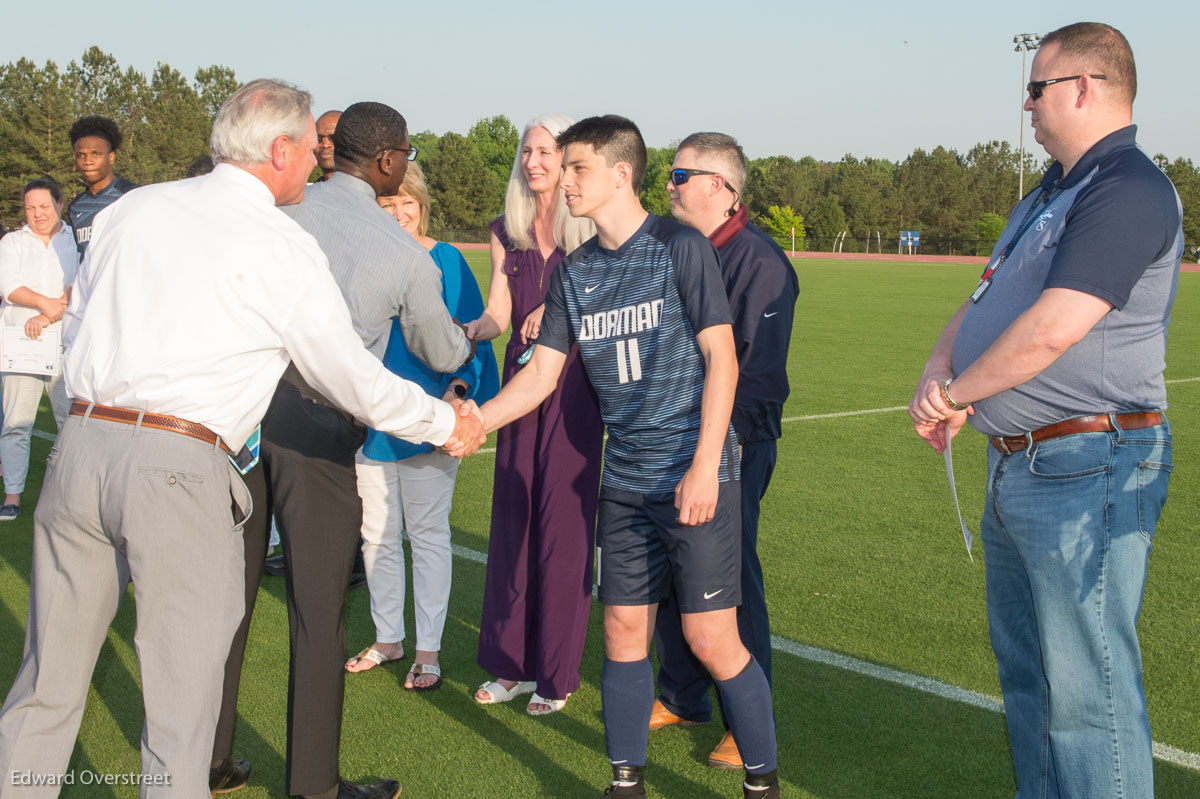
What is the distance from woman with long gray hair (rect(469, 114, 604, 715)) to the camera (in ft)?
14.2

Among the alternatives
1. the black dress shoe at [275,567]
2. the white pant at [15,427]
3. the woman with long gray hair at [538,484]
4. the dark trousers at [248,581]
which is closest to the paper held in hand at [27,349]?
the white pant at [15,427]

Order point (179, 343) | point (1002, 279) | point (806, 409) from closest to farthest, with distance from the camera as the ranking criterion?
1. point (179, 343)
2. point (1002, 279)
3. point (806, 409)

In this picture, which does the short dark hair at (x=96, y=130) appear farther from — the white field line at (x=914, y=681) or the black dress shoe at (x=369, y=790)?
the white field line at (x=914, y=681)

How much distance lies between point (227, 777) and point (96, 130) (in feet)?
16.7

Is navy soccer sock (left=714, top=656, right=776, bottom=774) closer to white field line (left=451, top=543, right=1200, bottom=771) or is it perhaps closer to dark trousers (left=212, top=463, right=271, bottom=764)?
white field line (left=451, top=543, right=1200, bottom=771)

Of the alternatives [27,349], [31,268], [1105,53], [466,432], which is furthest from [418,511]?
[31,268]

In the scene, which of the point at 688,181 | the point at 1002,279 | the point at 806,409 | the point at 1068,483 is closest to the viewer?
the point at 1068,483

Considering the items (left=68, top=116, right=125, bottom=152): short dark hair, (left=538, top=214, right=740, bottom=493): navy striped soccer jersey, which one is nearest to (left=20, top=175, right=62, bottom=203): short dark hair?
(left=68, top=116, right=125, bottom=152): short dark hair

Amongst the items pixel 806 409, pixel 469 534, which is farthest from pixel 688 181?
pixel 806 409

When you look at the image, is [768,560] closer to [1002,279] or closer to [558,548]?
[558,548]

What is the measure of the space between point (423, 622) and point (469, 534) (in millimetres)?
2144

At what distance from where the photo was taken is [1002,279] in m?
2.95

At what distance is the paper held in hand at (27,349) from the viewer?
6.96 meters

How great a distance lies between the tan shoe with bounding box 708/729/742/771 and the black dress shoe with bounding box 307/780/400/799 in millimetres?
1125
